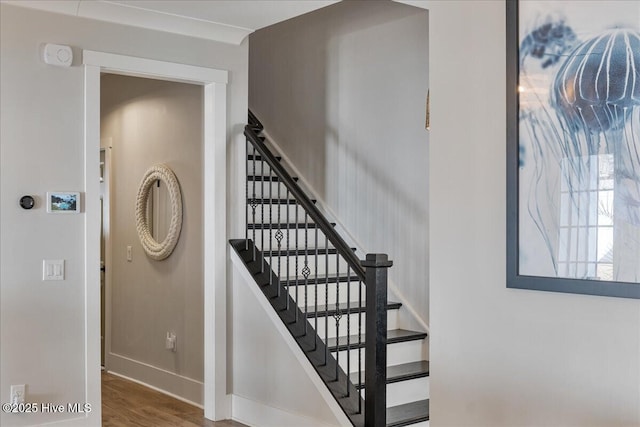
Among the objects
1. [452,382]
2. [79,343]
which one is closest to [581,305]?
[452,382]

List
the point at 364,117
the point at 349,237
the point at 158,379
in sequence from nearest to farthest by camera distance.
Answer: the point at 364,117 → the point at 349,237 → the point at 158,379

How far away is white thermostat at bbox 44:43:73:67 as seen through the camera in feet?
12.6

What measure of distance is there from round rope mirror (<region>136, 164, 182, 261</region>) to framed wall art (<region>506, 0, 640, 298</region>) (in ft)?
10.6

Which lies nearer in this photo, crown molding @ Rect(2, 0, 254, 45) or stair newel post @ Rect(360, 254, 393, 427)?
stair newel post @ Rect(360, 254, 393, 427)

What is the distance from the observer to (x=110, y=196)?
241 inches

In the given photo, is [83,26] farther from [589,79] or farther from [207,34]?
[589,79]

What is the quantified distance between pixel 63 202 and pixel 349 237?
7.09 ft

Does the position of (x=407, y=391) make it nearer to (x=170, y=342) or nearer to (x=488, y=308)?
(x=488, y=308)

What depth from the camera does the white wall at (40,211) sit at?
12.3 feet

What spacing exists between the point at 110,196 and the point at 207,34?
2267 mm

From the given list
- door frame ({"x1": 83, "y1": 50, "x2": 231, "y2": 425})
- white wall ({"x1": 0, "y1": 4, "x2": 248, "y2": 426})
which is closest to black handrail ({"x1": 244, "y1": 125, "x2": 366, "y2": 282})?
door frame ({"x1": 83, "y1": 50, "x2": 231, "y2": 425})

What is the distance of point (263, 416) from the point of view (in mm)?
4301

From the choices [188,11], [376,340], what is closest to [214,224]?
[188,11]

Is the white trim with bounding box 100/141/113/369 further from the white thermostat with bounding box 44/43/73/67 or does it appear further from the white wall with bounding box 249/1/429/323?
the white thermostat with bounding box 44/43/73/67
